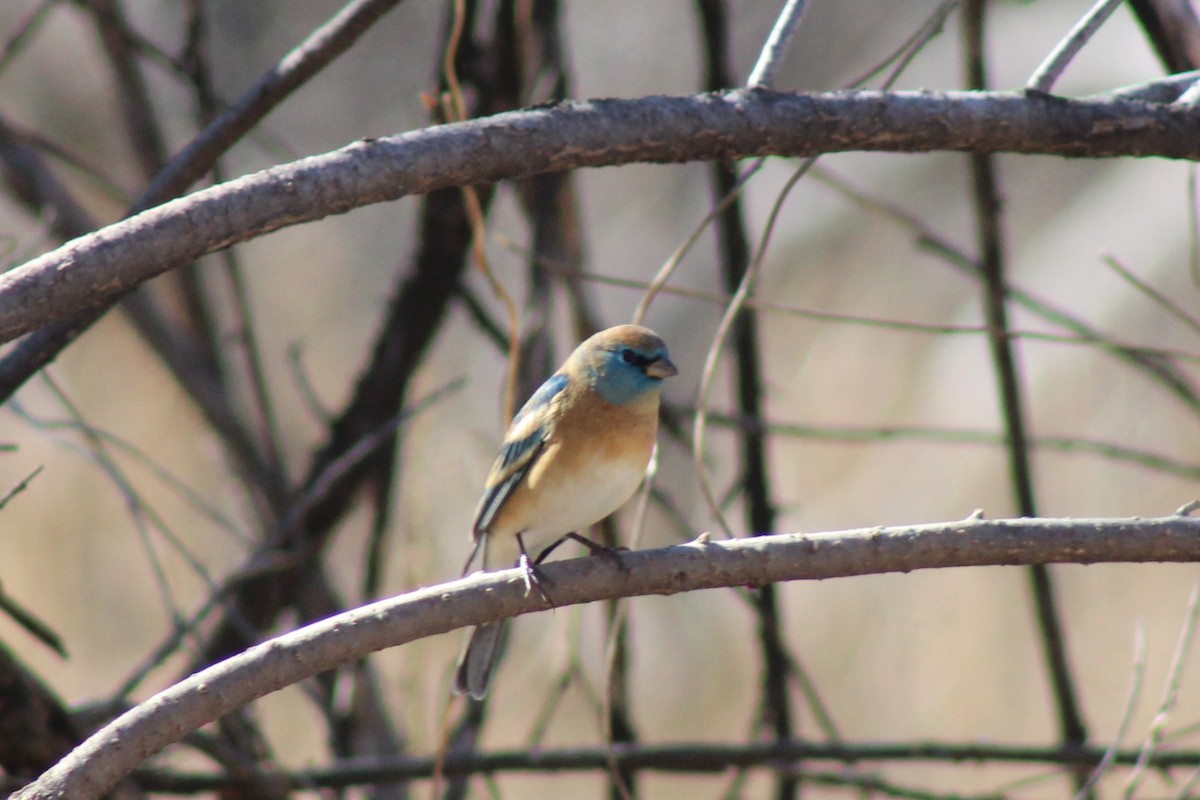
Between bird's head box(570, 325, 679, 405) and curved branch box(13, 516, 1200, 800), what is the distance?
1066mm

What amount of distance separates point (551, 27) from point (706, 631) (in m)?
4.00

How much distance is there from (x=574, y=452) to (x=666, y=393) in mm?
2717

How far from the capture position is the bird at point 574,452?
2883 mm

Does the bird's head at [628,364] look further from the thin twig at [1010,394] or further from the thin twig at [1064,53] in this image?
the thin twig at [1064,53]

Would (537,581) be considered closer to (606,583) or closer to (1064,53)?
(606,583)

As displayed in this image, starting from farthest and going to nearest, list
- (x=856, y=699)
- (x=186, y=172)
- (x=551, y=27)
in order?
(x=856, y=699) → (x=551, y=27) → (x=186, y=172)

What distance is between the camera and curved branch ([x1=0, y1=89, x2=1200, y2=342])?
1.64m

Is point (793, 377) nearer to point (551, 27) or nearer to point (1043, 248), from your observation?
point (1043, 248)

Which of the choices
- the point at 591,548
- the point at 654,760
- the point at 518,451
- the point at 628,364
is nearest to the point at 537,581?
the point at 591,548

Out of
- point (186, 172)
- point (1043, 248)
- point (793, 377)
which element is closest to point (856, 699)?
point (793, 377)

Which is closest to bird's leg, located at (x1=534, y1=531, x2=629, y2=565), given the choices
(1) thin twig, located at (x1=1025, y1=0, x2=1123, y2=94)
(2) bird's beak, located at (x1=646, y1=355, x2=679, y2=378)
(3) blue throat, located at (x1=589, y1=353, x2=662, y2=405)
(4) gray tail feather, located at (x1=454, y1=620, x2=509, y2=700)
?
(4) gray tail feather, located at (x1=454, y1=620, x2=509, y2=700)

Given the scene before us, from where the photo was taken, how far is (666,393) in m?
5.58

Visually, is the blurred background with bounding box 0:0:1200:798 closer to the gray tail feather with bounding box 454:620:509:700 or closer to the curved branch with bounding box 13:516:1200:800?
the gray tail feather with bounding box 454:620:509:700

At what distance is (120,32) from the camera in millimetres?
3857
